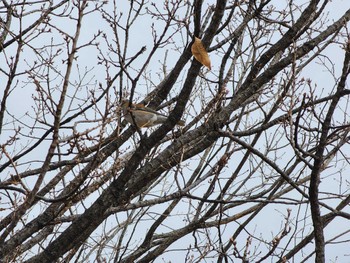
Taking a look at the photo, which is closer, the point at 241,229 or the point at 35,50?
the point at 35,50

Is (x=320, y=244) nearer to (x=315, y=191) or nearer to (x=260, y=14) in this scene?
(x=315, y=191)

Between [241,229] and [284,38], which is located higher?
[284,38]

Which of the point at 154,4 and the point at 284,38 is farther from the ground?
the point at 154,4

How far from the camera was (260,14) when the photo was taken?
4.90 metres

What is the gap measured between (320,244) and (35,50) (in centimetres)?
303

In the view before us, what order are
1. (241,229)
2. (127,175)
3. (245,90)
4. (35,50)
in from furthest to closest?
(241,229) → (35,50) → (245,90) → (127,175)

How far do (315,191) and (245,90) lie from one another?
4.10 feet

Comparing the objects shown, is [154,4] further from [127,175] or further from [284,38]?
[127,175]

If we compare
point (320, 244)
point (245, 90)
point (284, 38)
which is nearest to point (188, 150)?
point (245, 90)

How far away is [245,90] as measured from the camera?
429 cm

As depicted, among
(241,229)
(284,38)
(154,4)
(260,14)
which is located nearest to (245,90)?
(284,38)

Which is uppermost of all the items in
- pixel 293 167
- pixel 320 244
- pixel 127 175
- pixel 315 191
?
pixel 293 167

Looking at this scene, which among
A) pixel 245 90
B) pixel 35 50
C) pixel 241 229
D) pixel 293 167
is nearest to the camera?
pixel 245 90

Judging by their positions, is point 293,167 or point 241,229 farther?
point 293,167
